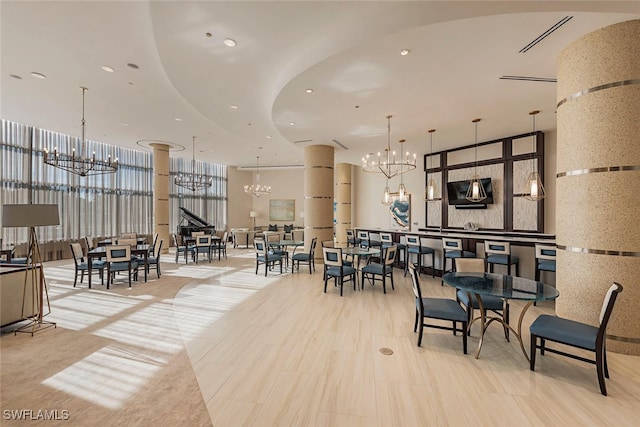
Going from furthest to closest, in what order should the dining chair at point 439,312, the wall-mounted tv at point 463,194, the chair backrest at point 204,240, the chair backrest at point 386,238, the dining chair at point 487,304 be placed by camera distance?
the chair backrest at point 204,240
the chair backrest at point 386,238
the wall-mounted tv at point 463,194
the dining chair at point 487,304
the dining chair at point 439,312

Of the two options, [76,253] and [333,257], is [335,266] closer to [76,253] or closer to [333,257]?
[333,257]

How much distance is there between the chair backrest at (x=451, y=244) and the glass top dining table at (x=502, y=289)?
276cm

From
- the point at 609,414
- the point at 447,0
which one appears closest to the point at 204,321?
the point at 609,414

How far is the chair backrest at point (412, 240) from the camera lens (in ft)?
24.2

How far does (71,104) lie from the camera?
6.41 metres

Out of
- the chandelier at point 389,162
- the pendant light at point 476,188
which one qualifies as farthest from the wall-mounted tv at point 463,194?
the chandelier at point 389,162

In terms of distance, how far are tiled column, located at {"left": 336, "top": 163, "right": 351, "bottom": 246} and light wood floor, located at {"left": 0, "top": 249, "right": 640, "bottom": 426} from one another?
9.11 metres

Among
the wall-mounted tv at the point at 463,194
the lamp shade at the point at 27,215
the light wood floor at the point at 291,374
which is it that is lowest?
the light wood floor at the point at 291,374

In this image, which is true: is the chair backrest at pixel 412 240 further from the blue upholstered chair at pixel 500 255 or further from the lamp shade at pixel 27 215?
the lamp shade at pixel 27 215

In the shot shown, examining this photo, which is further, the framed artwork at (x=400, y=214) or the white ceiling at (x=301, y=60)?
the framed artwork at (x=400, y=214)

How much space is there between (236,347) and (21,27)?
16.5ft

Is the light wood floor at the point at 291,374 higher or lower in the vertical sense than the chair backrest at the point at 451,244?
lower

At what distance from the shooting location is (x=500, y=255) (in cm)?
598

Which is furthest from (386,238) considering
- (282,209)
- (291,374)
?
(282,209)
